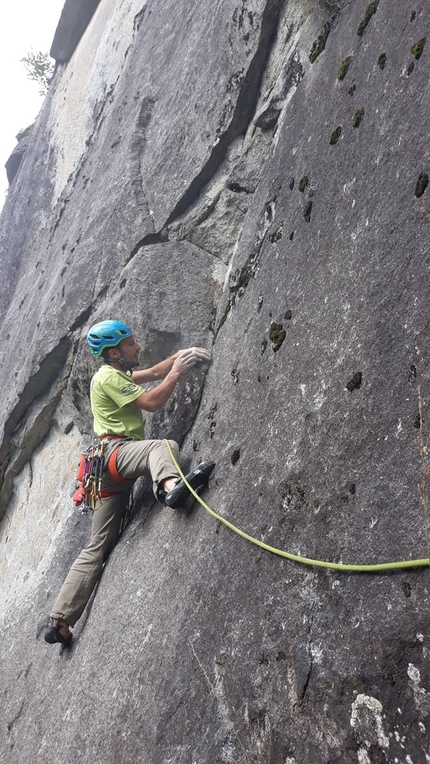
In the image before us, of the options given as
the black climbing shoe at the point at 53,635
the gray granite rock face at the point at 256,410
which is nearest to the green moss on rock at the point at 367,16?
the gray granite rock face at the point at 256,410

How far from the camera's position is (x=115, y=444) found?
660cm

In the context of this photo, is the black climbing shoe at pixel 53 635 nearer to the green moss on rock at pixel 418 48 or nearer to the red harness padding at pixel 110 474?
the red harness padding at pixel 110 474

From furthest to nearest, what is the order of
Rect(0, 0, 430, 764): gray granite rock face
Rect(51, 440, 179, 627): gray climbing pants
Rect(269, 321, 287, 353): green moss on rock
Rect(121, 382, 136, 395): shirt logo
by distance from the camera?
Rect(121, 382, 136, 395): shirt logo, Rect(51, 440, 179, 627): gray climbing pants, Rect(269, 321, 287, 353): green moss on rock, Rect(0, 0, 430, 764): gray granite rock face

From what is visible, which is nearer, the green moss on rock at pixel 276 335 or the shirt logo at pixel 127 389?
the green moss on rock at pixel 276 335

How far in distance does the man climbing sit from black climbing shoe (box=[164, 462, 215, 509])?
21.6 inches

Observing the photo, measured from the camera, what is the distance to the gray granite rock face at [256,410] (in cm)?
346

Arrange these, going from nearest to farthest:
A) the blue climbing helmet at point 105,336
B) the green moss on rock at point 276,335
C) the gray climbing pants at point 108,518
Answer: the green moss on rock at point 276,335, the gray climbing pants at point 108,518, the blue climbing helmet at point 105,336

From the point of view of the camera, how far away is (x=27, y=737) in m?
6.05

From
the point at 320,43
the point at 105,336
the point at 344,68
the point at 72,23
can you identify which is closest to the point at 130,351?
the point at 105,336

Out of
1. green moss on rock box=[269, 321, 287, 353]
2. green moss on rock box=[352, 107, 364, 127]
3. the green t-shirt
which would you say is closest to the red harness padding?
the green t-shirt

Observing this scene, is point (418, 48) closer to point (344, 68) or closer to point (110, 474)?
point (344, 68)

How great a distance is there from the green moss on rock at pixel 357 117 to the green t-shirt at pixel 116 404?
342 cm

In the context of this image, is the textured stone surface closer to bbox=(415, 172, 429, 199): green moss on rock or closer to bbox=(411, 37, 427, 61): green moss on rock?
bbox=(411, 37, 427, 61): green moss on rock

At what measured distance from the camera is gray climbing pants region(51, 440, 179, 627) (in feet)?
20.1
